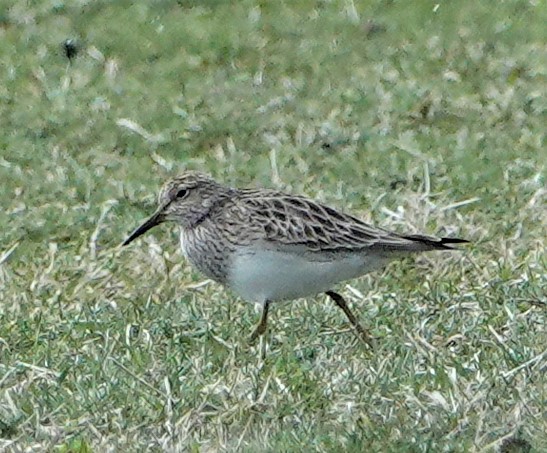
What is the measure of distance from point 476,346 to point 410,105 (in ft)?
12.7

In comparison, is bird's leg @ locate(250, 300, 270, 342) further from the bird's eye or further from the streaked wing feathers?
the bird's eye

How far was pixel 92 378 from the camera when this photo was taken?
21.5 feet

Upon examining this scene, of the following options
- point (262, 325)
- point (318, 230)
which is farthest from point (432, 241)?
point (262, 325)

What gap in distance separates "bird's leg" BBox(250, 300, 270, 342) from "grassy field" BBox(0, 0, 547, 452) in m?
0.15

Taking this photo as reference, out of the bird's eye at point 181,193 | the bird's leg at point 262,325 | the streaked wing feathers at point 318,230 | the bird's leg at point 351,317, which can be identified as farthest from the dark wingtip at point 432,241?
the bird's eye at point 181,193

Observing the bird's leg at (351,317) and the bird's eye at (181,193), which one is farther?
the bird's eye at (181,193)

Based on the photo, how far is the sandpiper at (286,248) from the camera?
7070 millimetres

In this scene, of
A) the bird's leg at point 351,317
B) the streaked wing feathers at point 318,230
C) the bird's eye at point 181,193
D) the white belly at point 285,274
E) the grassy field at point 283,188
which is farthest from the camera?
the bird's eye at point 181,193

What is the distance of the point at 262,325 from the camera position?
23.1 ft

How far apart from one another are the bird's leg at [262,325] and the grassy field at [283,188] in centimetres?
15

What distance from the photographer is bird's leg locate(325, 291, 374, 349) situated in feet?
22.7

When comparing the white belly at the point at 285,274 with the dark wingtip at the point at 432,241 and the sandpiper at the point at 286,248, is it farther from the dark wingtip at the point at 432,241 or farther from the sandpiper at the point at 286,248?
the dark wingtip at the point at 432,241

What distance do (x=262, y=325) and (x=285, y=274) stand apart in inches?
8.8

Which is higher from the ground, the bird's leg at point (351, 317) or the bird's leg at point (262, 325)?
the bird's leg at point (262, 325)
